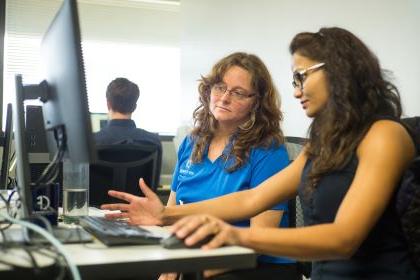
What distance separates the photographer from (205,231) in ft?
3.09

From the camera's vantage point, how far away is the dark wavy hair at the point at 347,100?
49.4 inches

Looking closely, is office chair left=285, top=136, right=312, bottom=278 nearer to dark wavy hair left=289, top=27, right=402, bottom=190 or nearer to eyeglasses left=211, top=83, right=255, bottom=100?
eyeglasses left=211, top=83, right=255, bottom=100

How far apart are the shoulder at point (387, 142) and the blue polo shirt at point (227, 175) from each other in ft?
1.62

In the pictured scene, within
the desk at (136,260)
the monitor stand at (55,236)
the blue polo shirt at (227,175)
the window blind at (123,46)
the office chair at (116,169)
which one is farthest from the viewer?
the window blind at (123,46)

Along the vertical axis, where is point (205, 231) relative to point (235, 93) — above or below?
below

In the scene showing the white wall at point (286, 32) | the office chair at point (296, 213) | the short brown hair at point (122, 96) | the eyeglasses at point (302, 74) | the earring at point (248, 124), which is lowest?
the office chair at point (296, 213)

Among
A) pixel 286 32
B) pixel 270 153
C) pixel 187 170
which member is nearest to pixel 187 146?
pixel 187 170

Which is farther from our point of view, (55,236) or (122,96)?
(122,96)

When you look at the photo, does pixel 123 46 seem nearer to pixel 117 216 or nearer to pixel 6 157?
pixel 6 157

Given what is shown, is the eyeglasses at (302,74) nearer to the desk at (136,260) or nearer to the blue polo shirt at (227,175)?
the blue polo shirt at (227,175)

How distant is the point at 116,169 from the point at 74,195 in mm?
1060

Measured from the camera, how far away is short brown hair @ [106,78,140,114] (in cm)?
297

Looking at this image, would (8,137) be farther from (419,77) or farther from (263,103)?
(419,77)

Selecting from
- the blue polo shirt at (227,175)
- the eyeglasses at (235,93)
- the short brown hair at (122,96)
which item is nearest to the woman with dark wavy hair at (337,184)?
the blue polo shirt at (227,175)
